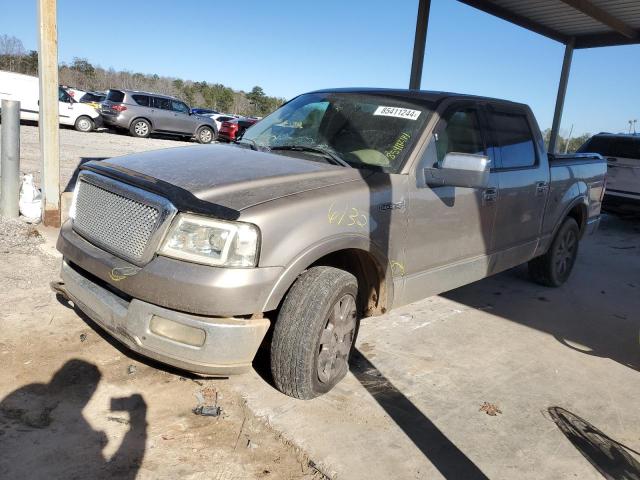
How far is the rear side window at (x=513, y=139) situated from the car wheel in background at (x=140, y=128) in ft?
57.0

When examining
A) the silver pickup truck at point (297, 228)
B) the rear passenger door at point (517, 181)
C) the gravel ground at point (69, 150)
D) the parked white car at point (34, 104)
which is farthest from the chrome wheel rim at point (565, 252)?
the parked white car at point (34, 104)

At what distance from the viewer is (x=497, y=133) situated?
4570 mm

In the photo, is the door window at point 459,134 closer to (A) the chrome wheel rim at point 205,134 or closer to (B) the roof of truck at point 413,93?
(B) the roof of truck at point 413,93

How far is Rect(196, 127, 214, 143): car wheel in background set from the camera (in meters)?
21.8

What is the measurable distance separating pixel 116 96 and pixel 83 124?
1594mm

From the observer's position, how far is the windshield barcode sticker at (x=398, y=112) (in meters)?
3.83

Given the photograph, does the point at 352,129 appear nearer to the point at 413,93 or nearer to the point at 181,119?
the point at 413,93

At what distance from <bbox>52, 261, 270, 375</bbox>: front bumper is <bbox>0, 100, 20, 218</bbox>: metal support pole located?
12.8 ft

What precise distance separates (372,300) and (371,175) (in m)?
0.84

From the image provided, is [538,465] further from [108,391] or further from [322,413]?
[108,391]

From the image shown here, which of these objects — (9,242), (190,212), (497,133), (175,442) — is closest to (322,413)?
(175,442)

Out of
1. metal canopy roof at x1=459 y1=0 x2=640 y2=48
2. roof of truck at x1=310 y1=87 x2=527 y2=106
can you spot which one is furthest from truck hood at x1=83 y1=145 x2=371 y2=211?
metal canopy roof at x1=459 y1=0 x2=640 y2=48

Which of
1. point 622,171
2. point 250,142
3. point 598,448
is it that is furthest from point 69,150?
point 598,448

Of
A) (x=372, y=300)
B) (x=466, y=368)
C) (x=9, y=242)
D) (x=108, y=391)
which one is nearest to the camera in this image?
(x=108, y=391)
